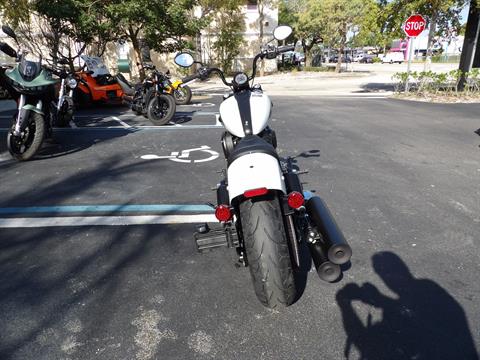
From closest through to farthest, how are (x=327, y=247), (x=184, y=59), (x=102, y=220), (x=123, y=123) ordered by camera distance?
1. (x=327, y=247)
2. (x=102, y=220)
3. (x=184, y=59)
4. (x=123, y=123)

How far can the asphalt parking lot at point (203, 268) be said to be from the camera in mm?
2018

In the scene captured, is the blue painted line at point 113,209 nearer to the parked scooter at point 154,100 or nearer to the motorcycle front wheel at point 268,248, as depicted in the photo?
the motorcycle front wheel at point 268,248

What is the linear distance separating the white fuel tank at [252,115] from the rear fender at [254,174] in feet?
2.40

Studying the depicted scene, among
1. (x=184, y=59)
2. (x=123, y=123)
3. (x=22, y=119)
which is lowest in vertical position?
(x=123, y=123)

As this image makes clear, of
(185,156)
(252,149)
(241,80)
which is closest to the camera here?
(252,149)

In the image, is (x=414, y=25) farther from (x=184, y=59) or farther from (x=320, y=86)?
(x=184, y=59)

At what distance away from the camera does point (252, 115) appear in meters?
2.92

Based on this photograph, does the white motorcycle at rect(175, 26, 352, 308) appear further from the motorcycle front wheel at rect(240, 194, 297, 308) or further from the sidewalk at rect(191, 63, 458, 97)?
the sidewalk at rect(191, 63, 458, 97)

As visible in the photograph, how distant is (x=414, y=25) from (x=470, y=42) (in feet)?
11.2

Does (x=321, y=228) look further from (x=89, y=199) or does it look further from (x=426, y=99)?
(x=426, y=99)

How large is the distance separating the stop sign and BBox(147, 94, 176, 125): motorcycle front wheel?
891 cm

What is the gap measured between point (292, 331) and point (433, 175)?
3.74 meters

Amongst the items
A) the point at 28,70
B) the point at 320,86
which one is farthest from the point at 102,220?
the point at 320,86

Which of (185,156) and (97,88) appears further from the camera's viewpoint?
(97,88)
